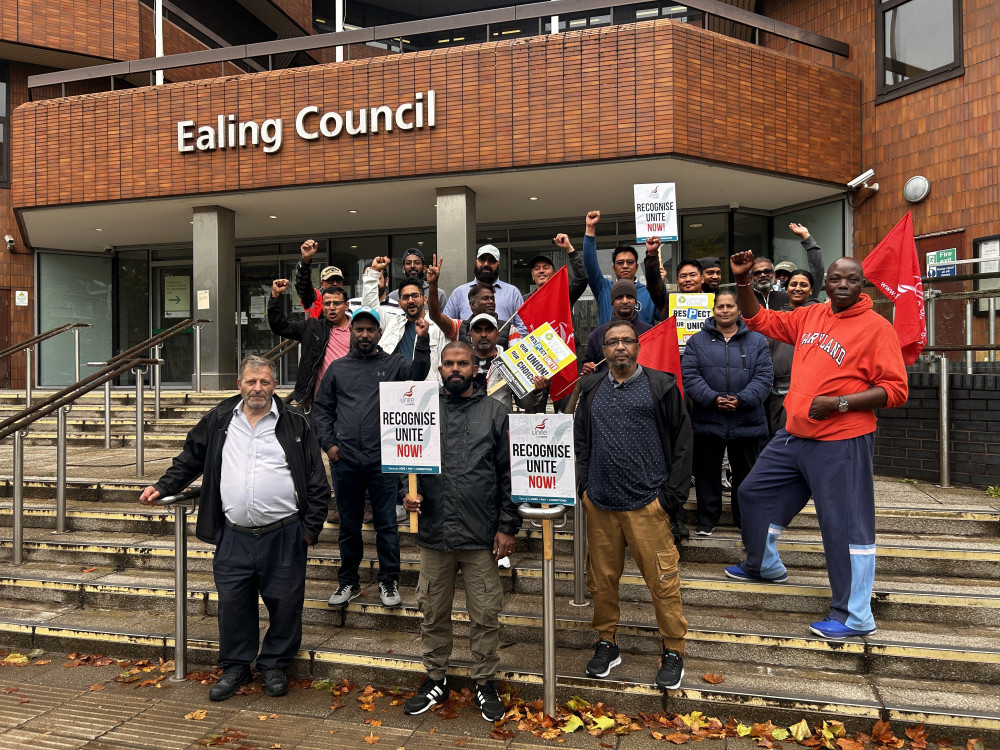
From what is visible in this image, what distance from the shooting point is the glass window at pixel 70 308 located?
15.7 meters

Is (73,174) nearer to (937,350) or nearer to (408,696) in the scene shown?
(408,696)

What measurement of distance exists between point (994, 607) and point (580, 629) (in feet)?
8.65

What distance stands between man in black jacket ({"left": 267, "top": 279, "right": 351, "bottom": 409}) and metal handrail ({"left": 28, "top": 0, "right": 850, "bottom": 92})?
6839mm

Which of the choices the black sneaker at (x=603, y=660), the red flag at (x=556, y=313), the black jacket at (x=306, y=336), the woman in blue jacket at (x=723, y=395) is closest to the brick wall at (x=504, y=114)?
the woman in blue jacket at (x=723, y=395)

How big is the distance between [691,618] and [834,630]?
860 mm

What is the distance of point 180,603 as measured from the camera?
180 inches

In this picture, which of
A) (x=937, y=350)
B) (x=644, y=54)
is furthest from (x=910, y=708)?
(x=644, y=54)

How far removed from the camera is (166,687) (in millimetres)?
4449

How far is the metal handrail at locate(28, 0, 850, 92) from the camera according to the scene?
1051 cm

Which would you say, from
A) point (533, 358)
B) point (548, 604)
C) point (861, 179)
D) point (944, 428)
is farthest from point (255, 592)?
point (861, 179)

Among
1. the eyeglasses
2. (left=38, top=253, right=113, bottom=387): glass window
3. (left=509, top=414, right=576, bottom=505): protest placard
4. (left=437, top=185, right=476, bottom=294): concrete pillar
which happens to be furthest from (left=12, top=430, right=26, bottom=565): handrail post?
(left=38, top=253, right=113, bottom=387): glass window

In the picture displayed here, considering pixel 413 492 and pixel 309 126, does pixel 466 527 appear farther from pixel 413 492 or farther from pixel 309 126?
pixel 309 126

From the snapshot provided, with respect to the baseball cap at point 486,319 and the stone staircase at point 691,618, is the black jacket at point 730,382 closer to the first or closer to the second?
the stone staircase at point 691,618

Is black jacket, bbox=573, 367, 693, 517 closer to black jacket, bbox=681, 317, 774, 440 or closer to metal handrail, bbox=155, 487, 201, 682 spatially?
black jacket, bbox=681, 317, 774, 440
